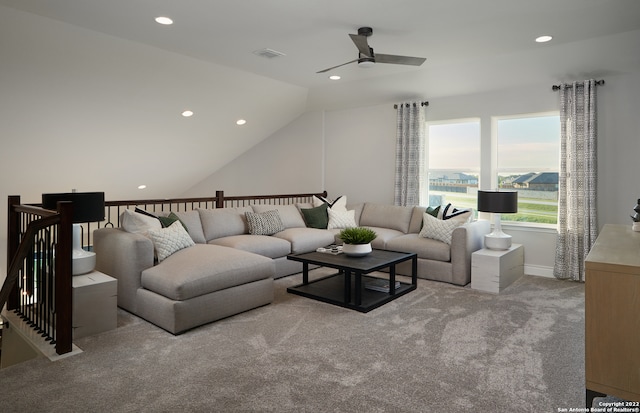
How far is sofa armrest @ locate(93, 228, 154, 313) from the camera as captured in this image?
142 inches

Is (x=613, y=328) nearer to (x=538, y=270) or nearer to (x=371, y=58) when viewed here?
(x=371, y=58)

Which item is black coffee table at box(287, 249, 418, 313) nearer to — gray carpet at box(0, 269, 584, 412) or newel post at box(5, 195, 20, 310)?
gray carpet at box(0, 269, 584, 412)

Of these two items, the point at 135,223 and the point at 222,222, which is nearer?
the point at 135,223

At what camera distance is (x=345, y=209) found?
643 cm

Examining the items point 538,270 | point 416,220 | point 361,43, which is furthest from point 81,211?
point 538,270

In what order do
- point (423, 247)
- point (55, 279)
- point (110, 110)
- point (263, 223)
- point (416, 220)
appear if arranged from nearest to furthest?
point (55, 279)
point (423, 247)
point (110, 110)
point (263, 223)
point (416, 220)

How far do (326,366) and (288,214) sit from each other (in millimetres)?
3469

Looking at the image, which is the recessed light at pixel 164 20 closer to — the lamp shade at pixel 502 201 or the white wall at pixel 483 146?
the white wall at pixel 483 146

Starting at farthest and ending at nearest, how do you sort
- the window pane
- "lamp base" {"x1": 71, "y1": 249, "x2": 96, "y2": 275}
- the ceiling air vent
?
the window pane < the ceiling air vent < "lamp base" {"x1": 71, "y1": 249, "x2": 96, "y2": 275}

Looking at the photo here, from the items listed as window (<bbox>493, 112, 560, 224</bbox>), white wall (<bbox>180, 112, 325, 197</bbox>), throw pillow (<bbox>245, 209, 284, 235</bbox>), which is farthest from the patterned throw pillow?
white wall (<bbox>180, 112, 325, 197</bbox>)

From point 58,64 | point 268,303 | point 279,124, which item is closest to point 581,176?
point 268,303

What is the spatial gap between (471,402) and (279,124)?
20.9 ft

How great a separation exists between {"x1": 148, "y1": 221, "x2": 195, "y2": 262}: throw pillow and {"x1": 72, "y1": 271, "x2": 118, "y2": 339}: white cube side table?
595 mm

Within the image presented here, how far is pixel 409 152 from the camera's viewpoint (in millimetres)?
6316
